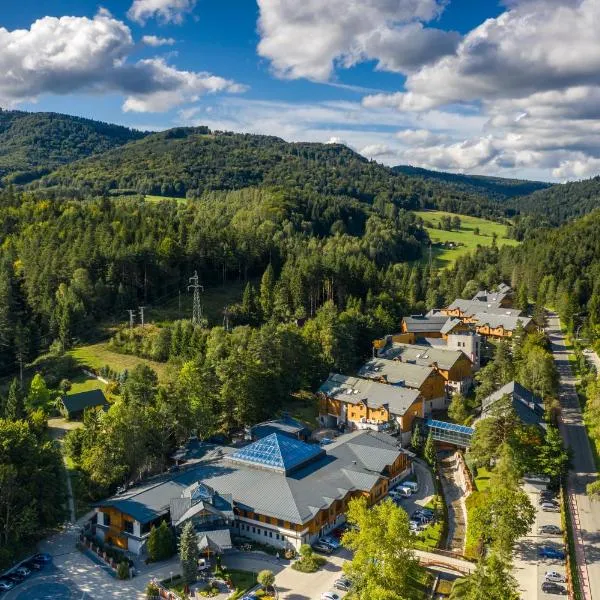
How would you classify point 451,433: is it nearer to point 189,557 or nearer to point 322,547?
point 322,547

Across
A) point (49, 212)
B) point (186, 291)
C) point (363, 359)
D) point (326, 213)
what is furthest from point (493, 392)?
point (326, 213)

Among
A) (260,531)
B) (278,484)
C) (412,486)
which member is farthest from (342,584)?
(412,486)

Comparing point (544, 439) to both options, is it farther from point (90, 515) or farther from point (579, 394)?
point (90, 515)

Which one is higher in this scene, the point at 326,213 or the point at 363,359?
the point at 326,213

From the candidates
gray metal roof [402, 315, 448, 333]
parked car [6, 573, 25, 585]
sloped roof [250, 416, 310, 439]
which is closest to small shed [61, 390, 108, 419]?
sloped roof [250, 416, 310, 439]

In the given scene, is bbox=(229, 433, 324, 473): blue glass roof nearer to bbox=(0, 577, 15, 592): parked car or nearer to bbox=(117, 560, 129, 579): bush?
bbox=(117, 560, 129, 579): bush

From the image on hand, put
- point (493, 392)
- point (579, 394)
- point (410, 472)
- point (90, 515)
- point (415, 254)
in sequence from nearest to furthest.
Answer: point (90, 515) < point (410, 472) < point (493, 392) < point (579, 394) < point (415, 254)
